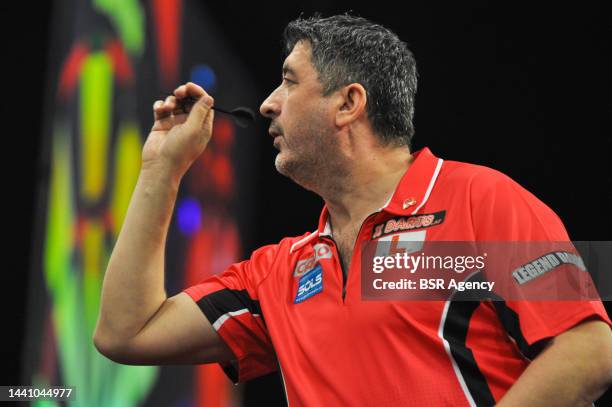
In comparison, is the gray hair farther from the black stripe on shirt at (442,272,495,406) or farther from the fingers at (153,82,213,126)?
the black stripe on shirt at (442,272,495,406)

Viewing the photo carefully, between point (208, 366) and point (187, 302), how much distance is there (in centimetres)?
114

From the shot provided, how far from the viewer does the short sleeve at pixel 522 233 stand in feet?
4.74

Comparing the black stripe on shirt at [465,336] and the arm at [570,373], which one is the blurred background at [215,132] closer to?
the black stripe on shirt at [465,336]

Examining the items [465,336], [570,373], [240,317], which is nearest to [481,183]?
[465,336]

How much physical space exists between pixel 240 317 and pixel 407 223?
1.51 ft

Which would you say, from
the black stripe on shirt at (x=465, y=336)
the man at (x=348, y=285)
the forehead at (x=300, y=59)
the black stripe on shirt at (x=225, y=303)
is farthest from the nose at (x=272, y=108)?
the black stripe on shirt at (x=465, y=336)

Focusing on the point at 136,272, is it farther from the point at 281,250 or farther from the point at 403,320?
the point at 403,320

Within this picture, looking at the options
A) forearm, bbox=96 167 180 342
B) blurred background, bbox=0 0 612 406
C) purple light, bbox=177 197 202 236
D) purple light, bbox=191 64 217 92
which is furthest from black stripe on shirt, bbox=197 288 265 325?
purple light, bbox=191 64 217 92

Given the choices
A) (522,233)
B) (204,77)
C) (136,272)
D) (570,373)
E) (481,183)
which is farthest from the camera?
(204,77)

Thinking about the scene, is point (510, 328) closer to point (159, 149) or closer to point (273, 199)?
point (159, 149)

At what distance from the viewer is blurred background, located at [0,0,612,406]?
2244 mm

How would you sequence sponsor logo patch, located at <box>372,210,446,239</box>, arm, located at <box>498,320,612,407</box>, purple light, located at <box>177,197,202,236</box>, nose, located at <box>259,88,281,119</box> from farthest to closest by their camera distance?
purple light, located at <box>177,197,202,236</box> → nose, located at <box>259,88,281,119</box> → sponsor logo patch, located at <box>372,210,446,239</box> → arm, located at <box>498,320,612,407</box>

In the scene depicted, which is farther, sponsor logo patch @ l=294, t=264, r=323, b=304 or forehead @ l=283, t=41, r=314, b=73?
forehead @ l=283, t=41, r=314, b=73

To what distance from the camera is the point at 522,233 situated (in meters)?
1.54
